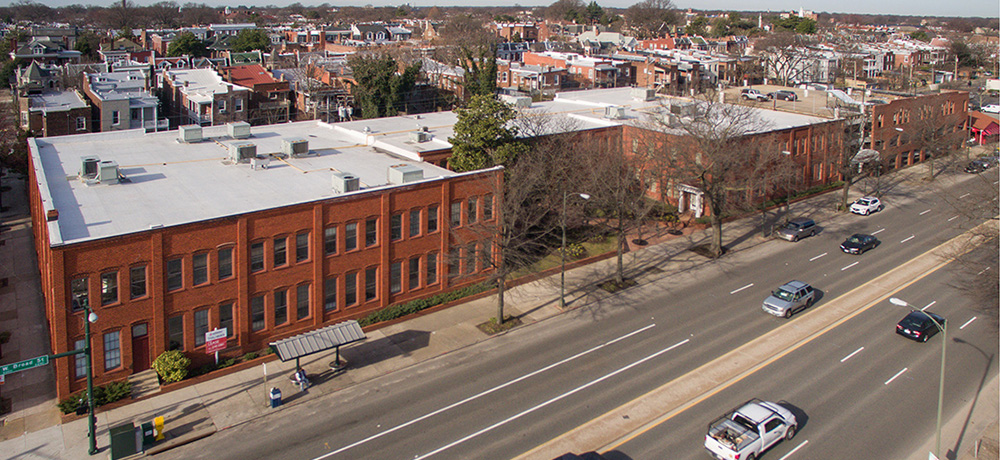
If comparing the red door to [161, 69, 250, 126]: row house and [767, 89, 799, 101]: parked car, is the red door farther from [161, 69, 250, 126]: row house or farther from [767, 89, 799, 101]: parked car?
[767, 89, 799, 101]: parked car

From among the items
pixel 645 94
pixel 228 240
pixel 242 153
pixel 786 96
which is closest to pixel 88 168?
pixel 242 153

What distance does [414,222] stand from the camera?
133ft

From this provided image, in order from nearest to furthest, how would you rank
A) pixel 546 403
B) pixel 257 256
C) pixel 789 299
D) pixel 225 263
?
pixel 546 403, pixel 225 263, pixel 257 256, pixel 789 299

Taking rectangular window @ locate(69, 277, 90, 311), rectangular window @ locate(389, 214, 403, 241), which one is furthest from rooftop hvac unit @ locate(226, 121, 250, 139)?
rectangular window @ locate(69, 277, 90, 311)

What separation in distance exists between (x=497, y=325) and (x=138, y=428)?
17814 mm

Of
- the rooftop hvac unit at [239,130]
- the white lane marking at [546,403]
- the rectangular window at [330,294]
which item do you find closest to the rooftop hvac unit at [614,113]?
the rooftop hvac unit at [239,130]

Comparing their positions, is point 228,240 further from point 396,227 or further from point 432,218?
point 432,218

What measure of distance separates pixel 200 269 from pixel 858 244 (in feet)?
139

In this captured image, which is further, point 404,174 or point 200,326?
point 404,174

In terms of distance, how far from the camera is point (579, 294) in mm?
43062

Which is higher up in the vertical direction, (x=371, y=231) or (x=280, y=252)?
(x=371, y=231)

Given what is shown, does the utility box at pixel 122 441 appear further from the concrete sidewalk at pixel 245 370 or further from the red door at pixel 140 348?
the red door at pixel 140 348

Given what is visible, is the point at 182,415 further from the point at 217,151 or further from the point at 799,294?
the point at 799,294

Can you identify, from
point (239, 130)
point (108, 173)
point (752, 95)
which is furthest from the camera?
point (752, 95)
